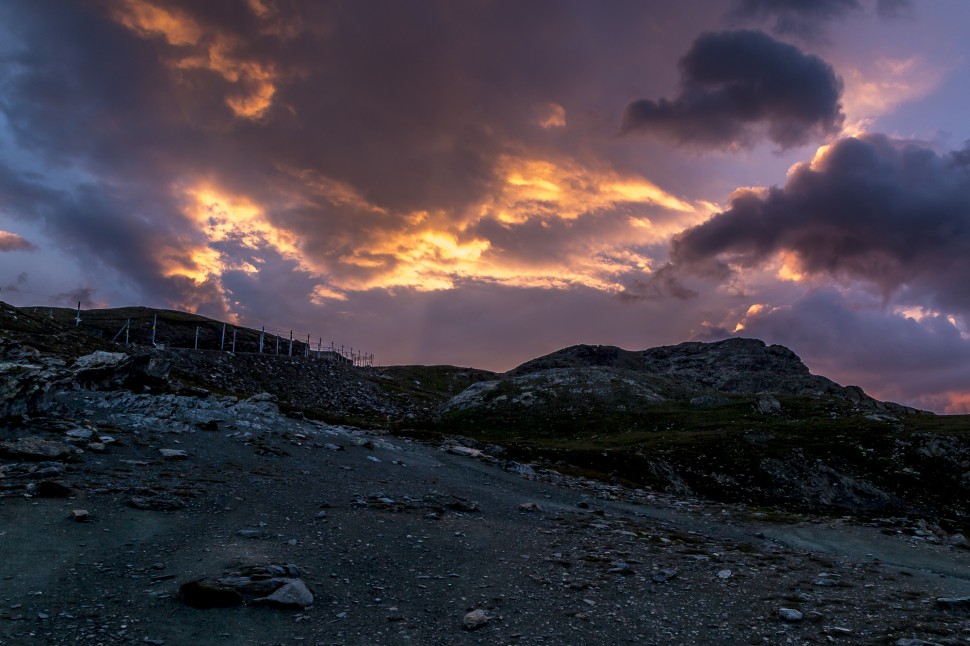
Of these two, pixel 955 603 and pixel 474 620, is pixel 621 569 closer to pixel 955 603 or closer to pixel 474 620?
pixel 474 620

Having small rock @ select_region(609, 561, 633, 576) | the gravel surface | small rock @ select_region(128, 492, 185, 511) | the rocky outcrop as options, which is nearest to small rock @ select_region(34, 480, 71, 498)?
the gravel surface

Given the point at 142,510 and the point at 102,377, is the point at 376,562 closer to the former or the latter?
the point at 142,510

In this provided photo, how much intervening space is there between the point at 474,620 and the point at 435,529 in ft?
30.3

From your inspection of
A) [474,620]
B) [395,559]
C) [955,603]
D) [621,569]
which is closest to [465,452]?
[395,559]

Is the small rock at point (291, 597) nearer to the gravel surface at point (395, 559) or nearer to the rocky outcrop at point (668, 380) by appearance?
the gravel surface at point (395, 559)

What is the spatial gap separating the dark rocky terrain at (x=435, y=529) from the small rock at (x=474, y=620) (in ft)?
0.17

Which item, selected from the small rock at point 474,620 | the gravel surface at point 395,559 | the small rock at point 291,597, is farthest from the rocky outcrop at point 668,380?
the small rock at point 474,620

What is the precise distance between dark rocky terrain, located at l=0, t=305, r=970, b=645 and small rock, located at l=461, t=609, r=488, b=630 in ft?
0.17

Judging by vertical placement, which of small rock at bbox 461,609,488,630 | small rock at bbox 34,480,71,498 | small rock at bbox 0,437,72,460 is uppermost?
small rock at bbox 0,437,72,460

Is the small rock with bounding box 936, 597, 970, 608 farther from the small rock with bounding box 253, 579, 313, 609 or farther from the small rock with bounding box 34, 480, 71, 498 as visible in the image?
the small rock with bounding box 34, 480, 71, 498

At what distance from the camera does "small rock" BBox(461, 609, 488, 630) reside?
12.6 metres

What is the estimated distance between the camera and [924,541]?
1132 inches

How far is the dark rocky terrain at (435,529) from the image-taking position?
12.9 m

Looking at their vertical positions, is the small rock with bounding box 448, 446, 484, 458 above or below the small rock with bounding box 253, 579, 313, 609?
below
